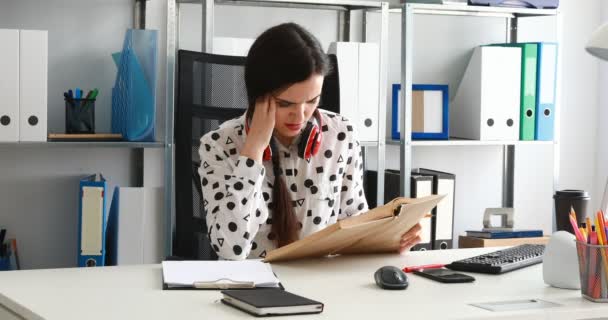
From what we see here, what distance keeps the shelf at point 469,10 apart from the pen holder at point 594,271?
189 centimetres

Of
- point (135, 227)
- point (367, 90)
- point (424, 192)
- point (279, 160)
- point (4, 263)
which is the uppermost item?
point (367, 90)

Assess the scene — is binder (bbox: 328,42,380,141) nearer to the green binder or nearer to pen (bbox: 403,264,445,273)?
the green binder

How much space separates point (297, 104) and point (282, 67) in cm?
10

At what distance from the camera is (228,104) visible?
9.20 feet

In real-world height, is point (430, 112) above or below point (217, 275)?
above

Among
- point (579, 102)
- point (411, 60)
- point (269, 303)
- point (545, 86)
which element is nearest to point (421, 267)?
point (269, 303)

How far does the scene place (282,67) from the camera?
91.0 inches

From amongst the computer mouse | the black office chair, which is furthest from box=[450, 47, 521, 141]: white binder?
the computer mouse

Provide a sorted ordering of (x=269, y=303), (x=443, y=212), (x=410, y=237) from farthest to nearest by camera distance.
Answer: (x=443, y=212), (x=410, y=237), (x=269, y=303)

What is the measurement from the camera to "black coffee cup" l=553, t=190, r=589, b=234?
132 inches

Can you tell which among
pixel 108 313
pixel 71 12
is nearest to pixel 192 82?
pixel 71 12

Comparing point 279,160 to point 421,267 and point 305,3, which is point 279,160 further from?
point 305,3

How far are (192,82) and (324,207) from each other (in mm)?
647

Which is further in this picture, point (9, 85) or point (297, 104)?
point (9, 85)
